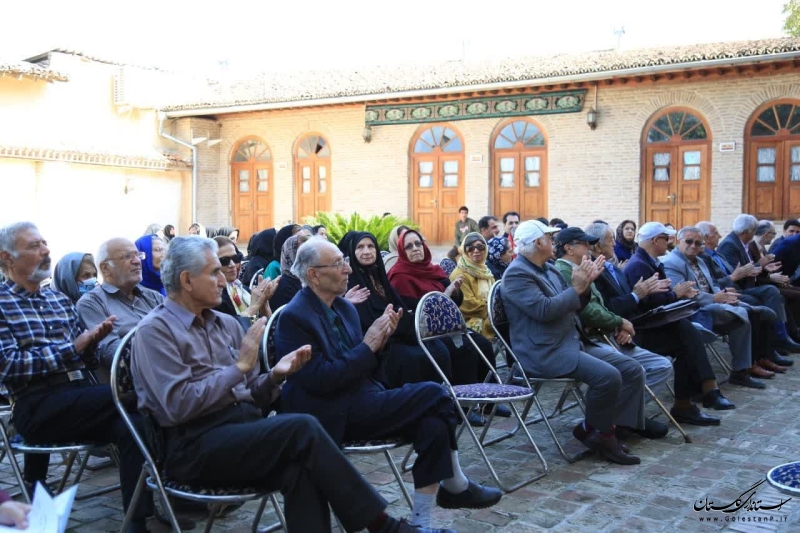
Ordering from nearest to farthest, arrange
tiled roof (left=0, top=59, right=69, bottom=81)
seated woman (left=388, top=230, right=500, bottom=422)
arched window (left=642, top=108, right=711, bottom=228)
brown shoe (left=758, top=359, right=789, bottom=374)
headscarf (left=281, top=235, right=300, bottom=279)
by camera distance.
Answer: seated woman (left=388, top=230, right=500, bottom=422)
headscarf (left=281, top=235, right=300, bottom=279)
brown shoe (left=758, top=359, right=789, bottom=374)
arched window (left=642, top=108, right=711, bottom=228)
tiled roof (left=0, top=59, right=69, bottom=81)

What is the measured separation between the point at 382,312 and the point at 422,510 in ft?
7.62

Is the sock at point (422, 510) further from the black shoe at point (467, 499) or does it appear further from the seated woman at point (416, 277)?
the seated woman at point (416, 277)

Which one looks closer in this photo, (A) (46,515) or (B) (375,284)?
(A) (46,515)

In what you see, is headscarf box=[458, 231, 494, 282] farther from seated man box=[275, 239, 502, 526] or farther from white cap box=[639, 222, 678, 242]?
seated man box=[275, 239, 502, 526]

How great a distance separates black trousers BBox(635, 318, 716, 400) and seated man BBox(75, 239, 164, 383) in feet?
12.8

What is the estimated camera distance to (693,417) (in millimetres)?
6266

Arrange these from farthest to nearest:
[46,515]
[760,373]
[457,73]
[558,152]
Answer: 1. [457,73]
2. [558,152]
3. [760,373]
4. [46,515]

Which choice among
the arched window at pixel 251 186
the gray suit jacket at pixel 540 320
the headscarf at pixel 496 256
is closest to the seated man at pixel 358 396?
the gray suit jacket at pixel 540 320

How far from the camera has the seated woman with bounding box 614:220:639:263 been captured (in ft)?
30.8

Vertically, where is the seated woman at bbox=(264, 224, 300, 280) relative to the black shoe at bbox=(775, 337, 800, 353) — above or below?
above

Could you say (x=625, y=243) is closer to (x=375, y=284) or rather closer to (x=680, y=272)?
(x=680, y=272)

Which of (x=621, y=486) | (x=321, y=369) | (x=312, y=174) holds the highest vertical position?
(x=312, y=174)

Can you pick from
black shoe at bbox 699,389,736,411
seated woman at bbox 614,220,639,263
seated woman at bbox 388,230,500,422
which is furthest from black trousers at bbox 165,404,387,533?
seated woman at bbox 614,220,639,263

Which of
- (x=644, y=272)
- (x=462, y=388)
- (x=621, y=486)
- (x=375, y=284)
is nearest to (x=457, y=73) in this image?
(x=644, y=272)
